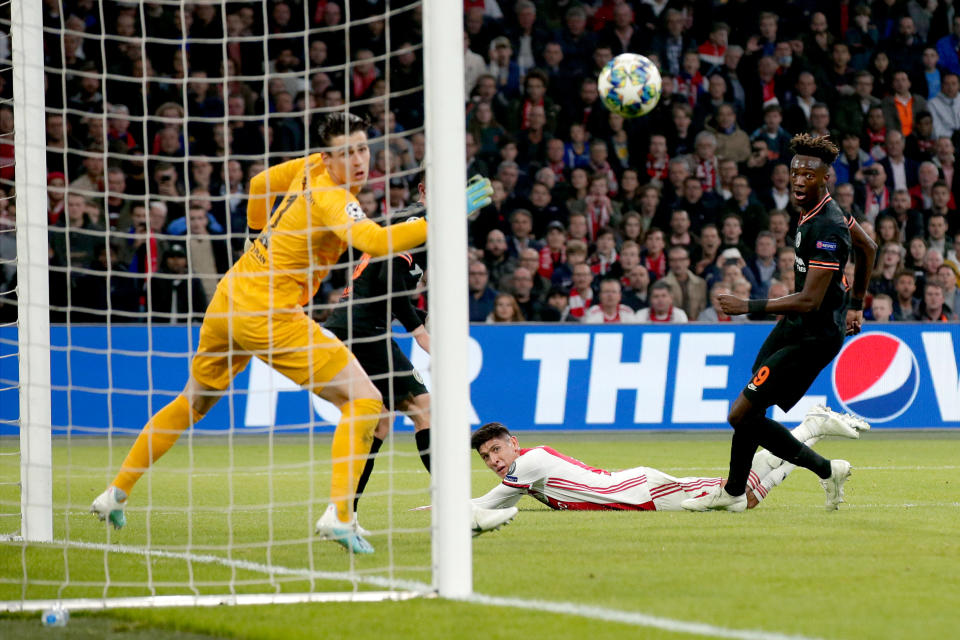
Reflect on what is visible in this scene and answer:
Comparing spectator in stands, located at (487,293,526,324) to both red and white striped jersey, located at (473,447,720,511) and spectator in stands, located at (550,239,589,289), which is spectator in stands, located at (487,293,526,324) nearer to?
spectator in stands, located at (550,239,589,289)

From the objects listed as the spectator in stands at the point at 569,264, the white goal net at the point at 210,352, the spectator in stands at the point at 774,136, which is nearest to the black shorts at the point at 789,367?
the white goal net at the point at 210,352

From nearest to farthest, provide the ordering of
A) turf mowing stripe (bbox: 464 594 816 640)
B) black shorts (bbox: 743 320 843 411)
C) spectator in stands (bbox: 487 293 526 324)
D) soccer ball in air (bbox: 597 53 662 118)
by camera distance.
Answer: turf mowing stripe (bbox: 464 594 816 640) < black shorts (bbox: 743 320 843 411) < soccer ball in air (bbox: 597 53 662 118) < spectator in stands (bbox: 487 293 526 324)

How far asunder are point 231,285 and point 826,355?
353cm

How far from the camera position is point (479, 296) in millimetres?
14594

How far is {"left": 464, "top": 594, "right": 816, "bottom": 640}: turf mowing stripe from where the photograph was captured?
435cm

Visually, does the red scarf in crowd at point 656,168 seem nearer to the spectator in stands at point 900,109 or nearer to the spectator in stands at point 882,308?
the spectator in stands at point 900,109

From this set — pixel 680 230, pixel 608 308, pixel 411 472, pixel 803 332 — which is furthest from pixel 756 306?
pixel 680 230

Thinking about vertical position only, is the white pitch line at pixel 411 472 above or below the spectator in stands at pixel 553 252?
below

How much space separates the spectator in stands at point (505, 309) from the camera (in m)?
14.2

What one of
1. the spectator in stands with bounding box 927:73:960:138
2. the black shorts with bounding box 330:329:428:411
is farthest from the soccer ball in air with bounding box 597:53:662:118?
the spectator in stands with bounding box 927:73:960:138

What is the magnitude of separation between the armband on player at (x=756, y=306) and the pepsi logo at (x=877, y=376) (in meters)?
6.30

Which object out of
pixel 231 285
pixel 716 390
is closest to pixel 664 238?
pixel 716 390

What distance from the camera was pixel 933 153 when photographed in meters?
17.5

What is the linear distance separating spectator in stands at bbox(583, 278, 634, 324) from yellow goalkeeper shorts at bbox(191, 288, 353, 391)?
304 inches
